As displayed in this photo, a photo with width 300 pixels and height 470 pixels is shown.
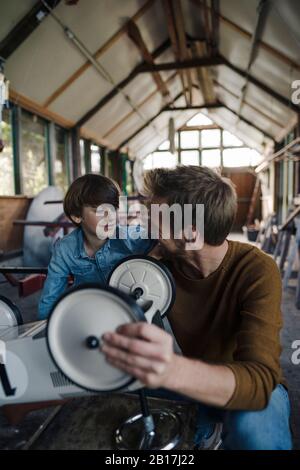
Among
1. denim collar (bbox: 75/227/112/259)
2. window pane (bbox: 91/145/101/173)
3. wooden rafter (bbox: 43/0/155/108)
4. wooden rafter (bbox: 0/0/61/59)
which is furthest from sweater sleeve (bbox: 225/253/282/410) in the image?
window pane (bbox: 91/145/101/173)

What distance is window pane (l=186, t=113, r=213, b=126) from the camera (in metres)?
12.3

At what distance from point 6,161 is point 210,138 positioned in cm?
871

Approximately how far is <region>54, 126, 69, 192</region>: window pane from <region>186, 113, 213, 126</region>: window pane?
6.64 meters

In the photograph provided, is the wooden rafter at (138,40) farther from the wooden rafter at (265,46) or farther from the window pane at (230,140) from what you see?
the window pane at (230,140)

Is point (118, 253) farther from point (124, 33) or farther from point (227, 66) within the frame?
point (227, 66)

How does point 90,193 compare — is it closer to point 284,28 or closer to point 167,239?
point 167,239

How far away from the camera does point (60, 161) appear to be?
6.68 m

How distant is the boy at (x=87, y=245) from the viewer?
1562mm

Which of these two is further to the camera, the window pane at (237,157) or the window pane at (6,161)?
the window pane at (237,157)

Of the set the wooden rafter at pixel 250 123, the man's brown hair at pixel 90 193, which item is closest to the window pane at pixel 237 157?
the wooden rafter at pixel 250 123

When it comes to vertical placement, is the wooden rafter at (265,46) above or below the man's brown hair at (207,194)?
above

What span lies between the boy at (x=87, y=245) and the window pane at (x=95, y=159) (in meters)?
6.88

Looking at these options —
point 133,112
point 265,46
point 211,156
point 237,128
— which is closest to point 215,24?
point 265,46

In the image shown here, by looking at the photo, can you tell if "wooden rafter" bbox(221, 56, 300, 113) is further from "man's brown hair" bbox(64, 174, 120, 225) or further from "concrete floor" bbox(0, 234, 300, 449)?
"concrete floor" bbox(0, 234, 300, 449)
